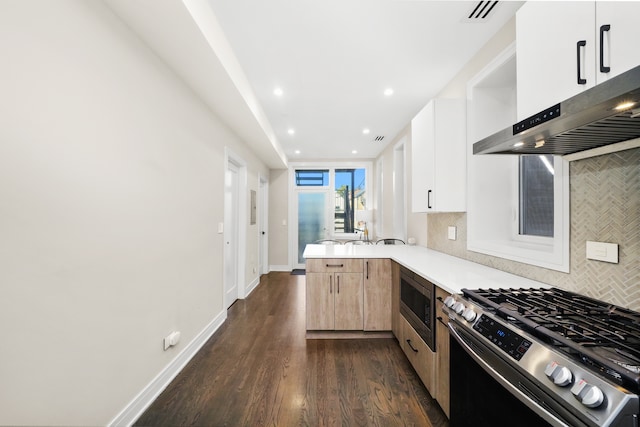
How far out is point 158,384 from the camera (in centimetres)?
183

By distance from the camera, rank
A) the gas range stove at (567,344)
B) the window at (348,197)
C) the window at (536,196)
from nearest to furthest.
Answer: the gas range stove at (567,344), the window at (536,196), the window at (348,197)

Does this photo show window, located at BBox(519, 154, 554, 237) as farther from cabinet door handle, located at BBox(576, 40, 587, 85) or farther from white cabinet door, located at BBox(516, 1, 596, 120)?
cabinet door handle, located at BBox(576, 40, 587, 85)

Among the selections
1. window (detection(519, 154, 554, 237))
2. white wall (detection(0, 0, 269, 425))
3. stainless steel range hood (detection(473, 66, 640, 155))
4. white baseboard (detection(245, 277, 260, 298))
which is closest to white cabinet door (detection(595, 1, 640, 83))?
stainless steel range hood (detection(473, 66, 640, 155))

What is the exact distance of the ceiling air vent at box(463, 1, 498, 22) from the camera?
1.68 metres

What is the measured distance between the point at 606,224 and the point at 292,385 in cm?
215

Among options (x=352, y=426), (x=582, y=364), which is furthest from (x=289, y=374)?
(x=582, y=364)

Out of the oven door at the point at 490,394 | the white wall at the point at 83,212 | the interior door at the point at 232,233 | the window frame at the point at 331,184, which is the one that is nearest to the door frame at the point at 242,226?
the interior door at the point at 232,233

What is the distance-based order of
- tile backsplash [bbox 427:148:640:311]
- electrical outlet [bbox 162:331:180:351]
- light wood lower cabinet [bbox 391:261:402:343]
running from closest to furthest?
tile backsplash [bbox 427:148:640:311] < electrical outlet [bbox 162:331:180:351] < light wood lower cabinet [bbox 391:261:402:343]

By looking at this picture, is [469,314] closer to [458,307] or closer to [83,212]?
[458,307]

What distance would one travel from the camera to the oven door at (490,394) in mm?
753

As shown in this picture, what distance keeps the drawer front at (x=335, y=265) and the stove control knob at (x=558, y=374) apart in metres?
1.89

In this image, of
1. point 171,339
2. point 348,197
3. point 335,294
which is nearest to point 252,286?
point 335,294

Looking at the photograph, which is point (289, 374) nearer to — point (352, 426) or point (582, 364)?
point (352, 426)

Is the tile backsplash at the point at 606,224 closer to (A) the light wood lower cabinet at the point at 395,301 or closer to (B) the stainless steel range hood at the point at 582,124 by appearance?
(B) the stainless steel range hood at the point at 582,124
